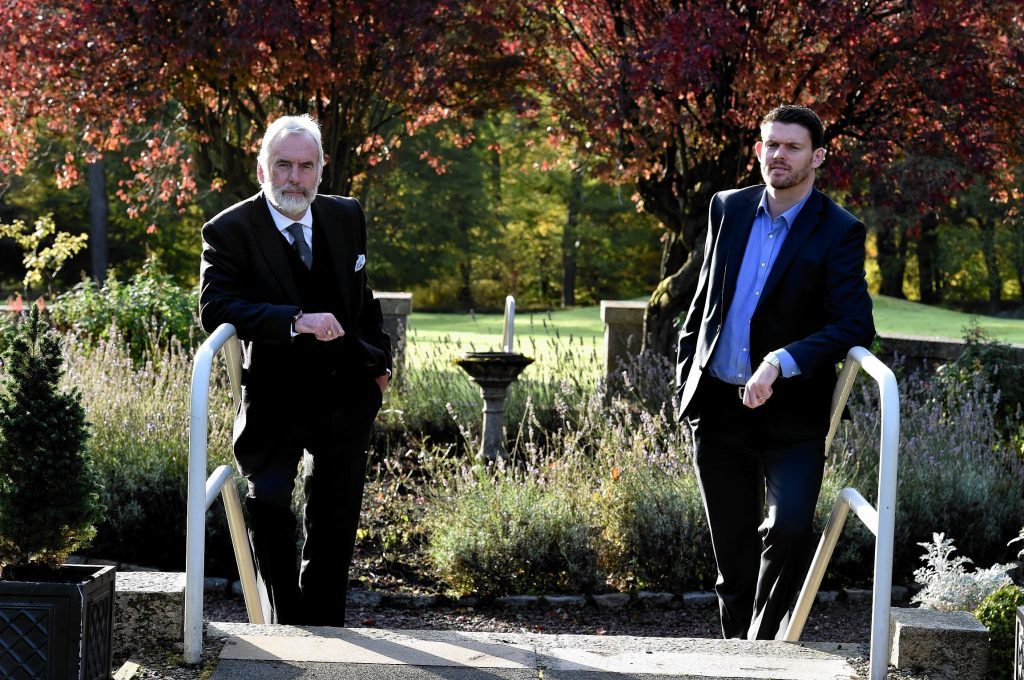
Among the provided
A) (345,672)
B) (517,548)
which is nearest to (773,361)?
(345,672)

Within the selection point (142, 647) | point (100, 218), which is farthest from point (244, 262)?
point (100, 218)

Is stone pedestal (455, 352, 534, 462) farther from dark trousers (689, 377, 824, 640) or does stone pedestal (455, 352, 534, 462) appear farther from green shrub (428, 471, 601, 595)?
dark trousers (689, 377, 824, 640)

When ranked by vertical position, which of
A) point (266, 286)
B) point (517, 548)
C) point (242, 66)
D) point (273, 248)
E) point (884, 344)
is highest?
point (242, 66)

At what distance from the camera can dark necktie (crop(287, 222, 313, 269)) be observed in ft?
12.6

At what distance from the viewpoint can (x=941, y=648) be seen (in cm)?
320

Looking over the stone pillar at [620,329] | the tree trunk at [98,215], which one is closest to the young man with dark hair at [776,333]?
the stone pillar at [620,329]

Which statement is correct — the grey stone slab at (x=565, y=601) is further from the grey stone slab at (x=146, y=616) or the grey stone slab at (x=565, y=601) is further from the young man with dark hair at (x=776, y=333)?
the grey stone slab at (x=146, y=616)

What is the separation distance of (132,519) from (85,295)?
5.16 metres

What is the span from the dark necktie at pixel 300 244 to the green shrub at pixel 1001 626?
222 cm

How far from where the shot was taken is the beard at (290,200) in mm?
3760

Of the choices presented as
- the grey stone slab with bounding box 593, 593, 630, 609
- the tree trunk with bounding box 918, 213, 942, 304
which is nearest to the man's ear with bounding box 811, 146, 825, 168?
the grey stone slab with bounding box 593, 593, 630, 609

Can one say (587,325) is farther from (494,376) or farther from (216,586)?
(216,586)

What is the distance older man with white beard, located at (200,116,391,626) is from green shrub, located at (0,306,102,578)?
788 mm

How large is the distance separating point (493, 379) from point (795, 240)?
12.5 ft
